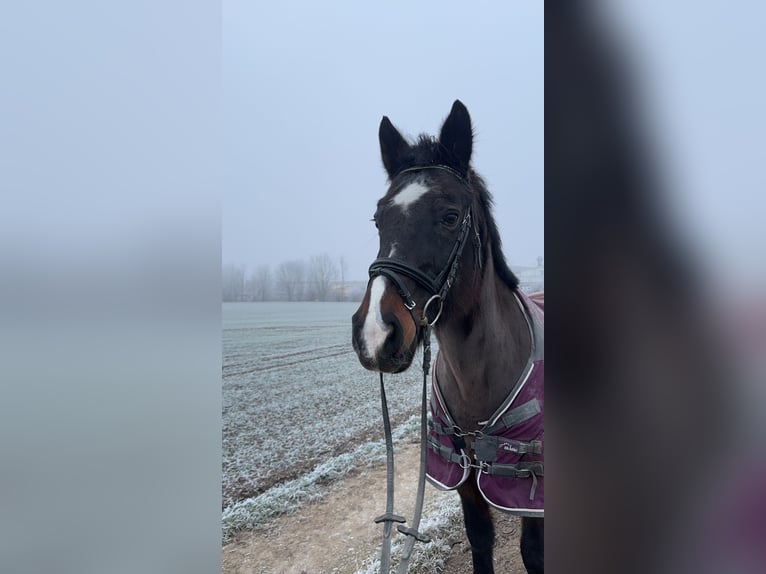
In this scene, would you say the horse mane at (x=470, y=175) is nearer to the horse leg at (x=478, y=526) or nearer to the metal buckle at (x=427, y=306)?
the metal buckle at (x=427, y=306)

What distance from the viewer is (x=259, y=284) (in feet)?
4.25

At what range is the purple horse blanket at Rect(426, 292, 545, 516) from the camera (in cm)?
106

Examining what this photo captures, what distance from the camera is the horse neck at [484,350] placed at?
1.13m

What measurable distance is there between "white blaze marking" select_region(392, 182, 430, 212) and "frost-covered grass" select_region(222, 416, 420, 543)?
0.59m

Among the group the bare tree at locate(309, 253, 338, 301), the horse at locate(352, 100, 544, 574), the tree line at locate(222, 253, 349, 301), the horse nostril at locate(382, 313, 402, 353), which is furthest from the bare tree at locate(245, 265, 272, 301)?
the horse nostril at locate(382, 313, 402, 353)

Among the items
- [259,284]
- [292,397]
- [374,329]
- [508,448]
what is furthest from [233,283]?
[508,448]

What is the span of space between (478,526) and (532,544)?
0.61 ft

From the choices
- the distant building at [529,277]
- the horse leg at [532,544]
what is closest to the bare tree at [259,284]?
the distant building at [529,277]

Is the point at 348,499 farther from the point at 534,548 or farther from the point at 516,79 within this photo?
the point at 516,79

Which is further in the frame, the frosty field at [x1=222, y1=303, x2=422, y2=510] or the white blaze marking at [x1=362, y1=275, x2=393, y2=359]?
the frosty field at [x1=222, y1=303, x2=422, y2=510]

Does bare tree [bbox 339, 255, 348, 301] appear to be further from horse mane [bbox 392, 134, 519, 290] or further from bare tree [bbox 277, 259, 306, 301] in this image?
horse mane [bbox 392, 134, 519, 290]

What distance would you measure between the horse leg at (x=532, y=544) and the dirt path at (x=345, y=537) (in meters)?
0.09

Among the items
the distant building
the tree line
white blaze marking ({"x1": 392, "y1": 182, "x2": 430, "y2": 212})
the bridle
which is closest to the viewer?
the bridle

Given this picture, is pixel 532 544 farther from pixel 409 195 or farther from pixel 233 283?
pixel 233 283
